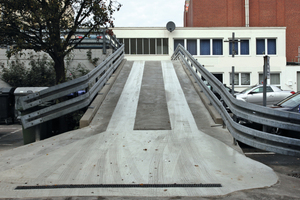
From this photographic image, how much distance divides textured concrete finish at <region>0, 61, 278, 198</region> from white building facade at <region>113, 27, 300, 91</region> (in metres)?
28.4

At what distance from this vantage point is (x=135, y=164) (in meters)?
5.66

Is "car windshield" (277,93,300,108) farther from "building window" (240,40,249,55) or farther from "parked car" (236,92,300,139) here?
"building window" (240,40,249,55)

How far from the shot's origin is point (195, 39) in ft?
118

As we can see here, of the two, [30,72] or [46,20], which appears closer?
[46,20]

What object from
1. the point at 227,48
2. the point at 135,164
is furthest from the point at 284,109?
the point at 227,48

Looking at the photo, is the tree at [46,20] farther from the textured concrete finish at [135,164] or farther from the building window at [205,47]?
the building window at [205,47]

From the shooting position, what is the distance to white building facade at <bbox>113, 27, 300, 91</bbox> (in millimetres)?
34812

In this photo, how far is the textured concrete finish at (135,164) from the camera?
4617mm

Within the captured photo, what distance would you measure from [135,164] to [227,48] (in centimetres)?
3200

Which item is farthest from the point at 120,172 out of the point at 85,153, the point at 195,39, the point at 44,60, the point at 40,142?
the point at 195,39

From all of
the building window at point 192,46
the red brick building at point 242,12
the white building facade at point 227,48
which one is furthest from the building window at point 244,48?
the red brick building at point 242,12

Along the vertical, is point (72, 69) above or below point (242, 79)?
above

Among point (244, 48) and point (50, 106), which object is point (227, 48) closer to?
point (244, 48)

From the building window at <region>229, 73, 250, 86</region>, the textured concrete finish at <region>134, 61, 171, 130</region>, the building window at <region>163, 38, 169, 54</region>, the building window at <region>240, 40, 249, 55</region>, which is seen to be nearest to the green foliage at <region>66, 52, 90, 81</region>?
the textured concrete finish at <region>134, 61, 171, 130</region>
